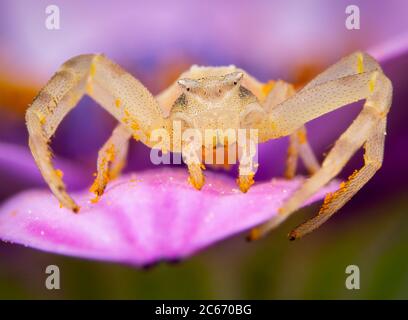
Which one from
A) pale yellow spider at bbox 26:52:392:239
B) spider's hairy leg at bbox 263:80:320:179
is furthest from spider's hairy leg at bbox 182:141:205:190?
spider's hairy leg at bbox 263:80:320:179

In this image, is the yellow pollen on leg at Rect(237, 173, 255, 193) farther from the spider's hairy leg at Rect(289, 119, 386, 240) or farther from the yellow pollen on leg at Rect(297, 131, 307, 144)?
the yellow pollen on leg at Rect(297, 131, 307, 144)

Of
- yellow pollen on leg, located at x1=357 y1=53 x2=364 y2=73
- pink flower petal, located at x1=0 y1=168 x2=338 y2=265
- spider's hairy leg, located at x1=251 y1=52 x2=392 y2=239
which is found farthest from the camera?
yellow pollen on leg, located at x1=357 y1=53 x2=364 y2=73

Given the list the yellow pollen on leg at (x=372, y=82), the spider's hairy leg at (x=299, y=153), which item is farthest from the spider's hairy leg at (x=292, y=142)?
the yellow pollen on leg at (x=372, y=82)

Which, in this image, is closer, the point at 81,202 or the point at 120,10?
the point at 81,202

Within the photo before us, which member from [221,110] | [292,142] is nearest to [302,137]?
[292,142]

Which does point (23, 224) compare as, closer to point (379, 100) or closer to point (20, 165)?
point (20, 165)
